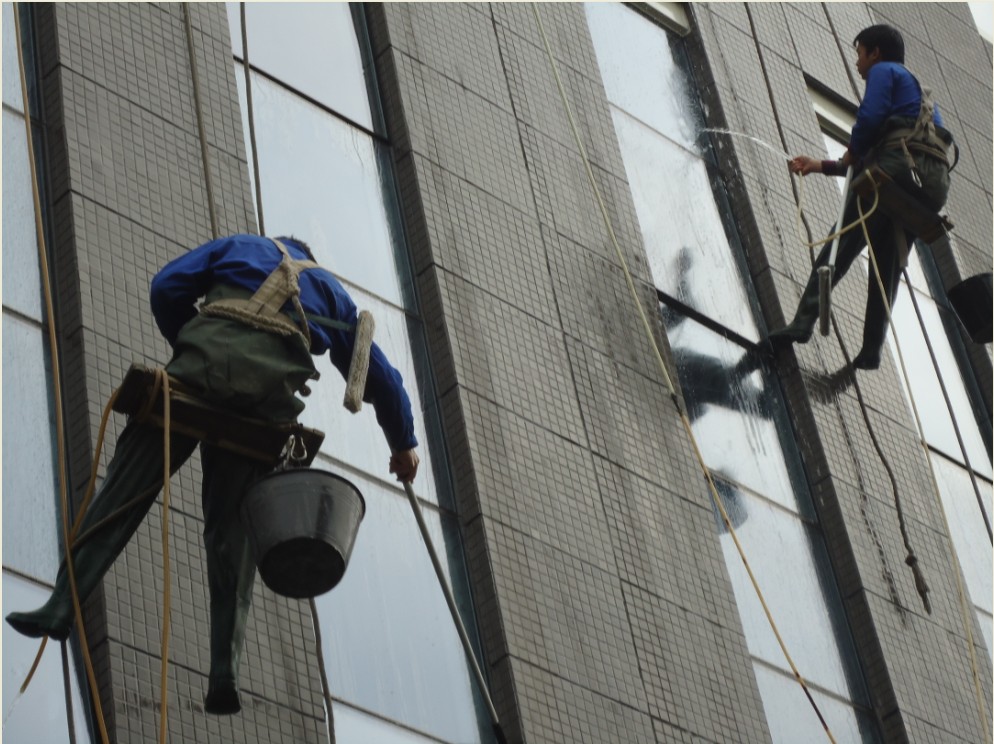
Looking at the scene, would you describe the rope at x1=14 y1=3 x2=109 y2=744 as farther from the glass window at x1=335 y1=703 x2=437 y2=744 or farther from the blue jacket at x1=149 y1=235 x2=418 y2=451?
the glass window at x1=335 y1=703 x2=437 y2=744

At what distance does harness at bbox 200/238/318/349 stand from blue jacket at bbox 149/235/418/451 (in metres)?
0.04

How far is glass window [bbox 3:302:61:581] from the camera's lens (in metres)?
7.28

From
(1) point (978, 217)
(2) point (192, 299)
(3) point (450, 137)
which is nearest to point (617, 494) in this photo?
(3) point (450, 137)

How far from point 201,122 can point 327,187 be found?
1.30 metres

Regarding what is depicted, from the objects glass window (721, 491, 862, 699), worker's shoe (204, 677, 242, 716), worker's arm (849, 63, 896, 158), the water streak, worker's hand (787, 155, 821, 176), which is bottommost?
worker's shoe (204, 677, 242, 716)

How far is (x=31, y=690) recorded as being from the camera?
6957 millimetres

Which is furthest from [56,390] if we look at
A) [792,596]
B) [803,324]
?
[803,324]

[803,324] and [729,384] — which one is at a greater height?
[803,324]

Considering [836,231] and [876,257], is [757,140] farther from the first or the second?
[836,231]

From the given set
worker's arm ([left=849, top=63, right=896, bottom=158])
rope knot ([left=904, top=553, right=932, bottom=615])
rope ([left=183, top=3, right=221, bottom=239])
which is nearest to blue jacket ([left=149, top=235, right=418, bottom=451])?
rope ([left=183, top=3, right=221, bottom=239])

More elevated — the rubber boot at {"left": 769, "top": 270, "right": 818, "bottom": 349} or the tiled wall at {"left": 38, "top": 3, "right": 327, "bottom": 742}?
the rubber boot at {"left": 769, "top": 270, "right": 818, "bottom": 349}

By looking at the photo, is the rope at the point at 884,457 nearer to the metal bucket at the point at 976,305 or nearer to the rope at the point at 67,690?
the metal bucket at the point at 976,305

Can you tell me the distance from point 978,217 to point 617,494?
628cm

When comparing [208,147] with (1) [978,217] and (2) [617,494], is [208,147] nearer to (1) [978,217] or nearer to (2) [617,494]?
(2) [617,494]
